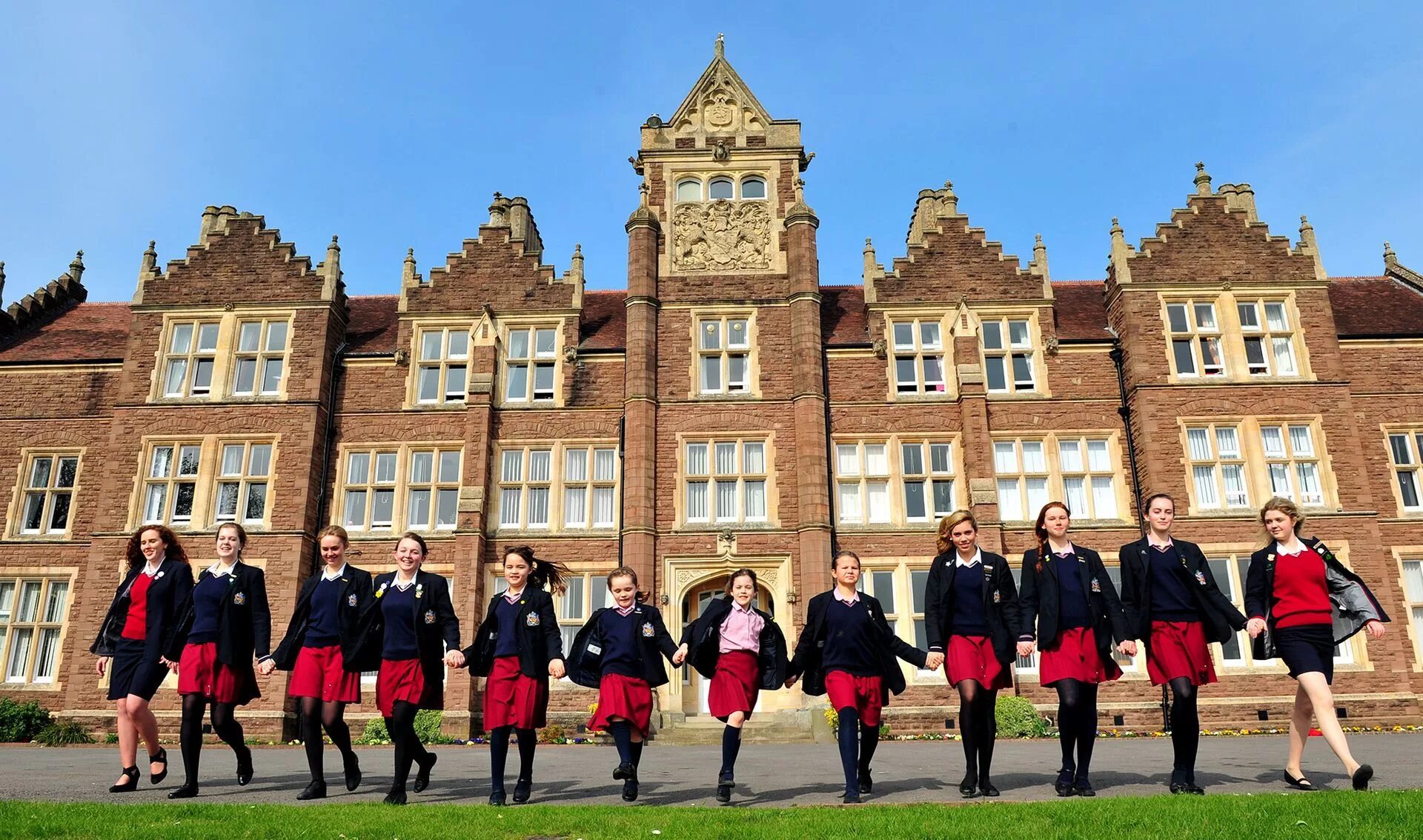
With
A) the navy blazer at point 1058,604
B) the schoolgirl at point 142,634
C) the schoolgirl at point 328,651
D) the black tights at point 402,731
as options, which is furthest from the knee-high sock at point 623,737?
the schoolgirl at point 142,634

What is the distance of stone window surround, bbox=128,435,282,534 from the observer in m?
20.5

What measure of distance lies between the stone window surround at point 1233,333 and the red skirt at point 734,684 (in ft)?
51.4

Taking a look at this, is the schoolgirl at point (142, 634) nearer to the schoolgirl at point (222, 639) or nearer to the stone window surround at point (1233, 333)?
the schoolgirl at point (222, 639)

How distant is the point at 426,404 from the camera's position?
853 inches

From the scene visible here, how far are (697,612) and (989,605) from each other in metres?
12.5

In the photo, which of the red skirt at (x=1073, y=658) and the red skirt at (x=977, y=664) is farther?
the red skirt at (x=977, y=664)

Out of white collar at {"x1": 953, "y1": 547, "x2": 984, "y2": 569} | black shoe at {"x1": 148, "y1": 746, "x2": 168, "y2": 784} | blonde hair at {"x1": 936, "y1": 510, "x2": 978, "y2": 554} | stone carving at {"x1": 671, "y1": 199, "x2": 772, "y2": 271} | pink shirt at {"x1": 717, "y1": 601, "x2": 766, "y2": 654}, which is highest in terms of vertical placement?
stone carving at {"x1": 671, "y1": 199, "x2": 772, "y2": 271}

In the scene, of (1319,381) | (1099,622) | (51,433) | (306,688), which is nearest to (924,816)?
(1099,622)

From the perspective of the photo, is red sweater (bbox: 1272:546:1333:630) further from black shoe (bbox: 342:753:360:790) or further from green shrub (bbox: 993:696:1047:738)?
green shrub (bbox: 993:696:1047:738)

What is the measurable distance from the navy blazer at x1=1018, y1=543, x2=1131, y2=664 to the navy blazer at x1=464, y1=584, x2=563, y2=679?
12.4ft

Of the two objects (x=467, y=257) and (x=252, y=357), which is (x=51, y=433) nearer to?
(x=252, y=357)

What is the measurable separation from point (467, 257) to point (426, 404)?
12.2ft

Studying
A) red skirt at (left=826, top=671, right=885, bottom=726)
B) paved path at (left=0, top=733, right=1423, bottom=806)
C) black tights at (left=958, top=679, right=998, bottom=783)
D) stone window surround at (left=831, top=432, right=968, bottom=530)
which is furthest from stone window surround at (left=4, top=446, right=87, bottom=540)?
black tights at (left=958, top=679, right=998, bottom=783)

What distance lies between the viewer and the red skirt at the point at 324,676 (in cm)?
824
